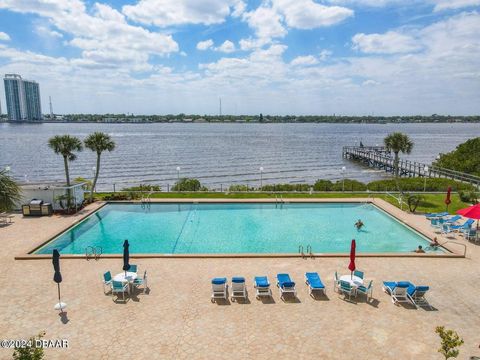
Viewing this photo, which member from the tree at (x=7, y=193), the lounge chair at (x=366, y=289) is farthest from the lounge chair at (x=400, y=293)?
the tree at (x=7, y=193)

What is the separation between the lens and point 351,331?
399 inches

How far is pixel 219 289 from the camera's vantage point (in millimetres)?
11930

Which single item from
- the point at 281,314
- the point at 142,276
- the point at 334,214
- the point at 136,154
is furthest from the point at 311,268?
the point at 136,154

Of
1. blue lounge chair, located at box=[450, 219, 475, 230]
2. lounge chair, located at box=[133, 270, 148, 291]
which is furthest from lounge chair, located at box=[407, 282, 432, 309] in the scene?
lounge chair, located at box=[133, 270, 148, 291]

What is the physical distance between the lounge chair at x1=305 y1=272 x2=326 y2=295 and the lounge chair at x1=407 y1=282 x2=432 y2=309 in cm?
280

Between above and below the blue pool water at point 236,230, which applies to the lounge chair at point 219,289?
above

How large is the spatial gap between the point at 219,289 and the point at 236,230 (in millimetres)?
9263

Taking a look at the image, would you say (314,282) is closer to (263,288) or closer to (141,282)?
(263,288)

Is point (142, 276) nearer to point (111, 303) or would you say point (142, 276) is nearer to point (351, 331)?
point (111, 303)

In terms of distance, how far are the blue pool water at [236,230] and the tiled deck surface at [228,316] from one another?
293 centimetres

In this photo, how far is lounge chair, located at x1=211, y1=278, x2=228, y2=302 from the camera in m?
11.9

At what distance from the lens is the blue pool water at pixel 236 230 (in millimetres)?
18109

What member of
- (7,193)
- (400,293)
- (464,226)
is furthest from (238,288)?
(7,193)

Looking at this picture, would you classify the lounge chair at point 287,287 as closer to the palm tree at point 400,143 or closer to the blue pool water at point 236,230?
the blue pool water at point 236,230
